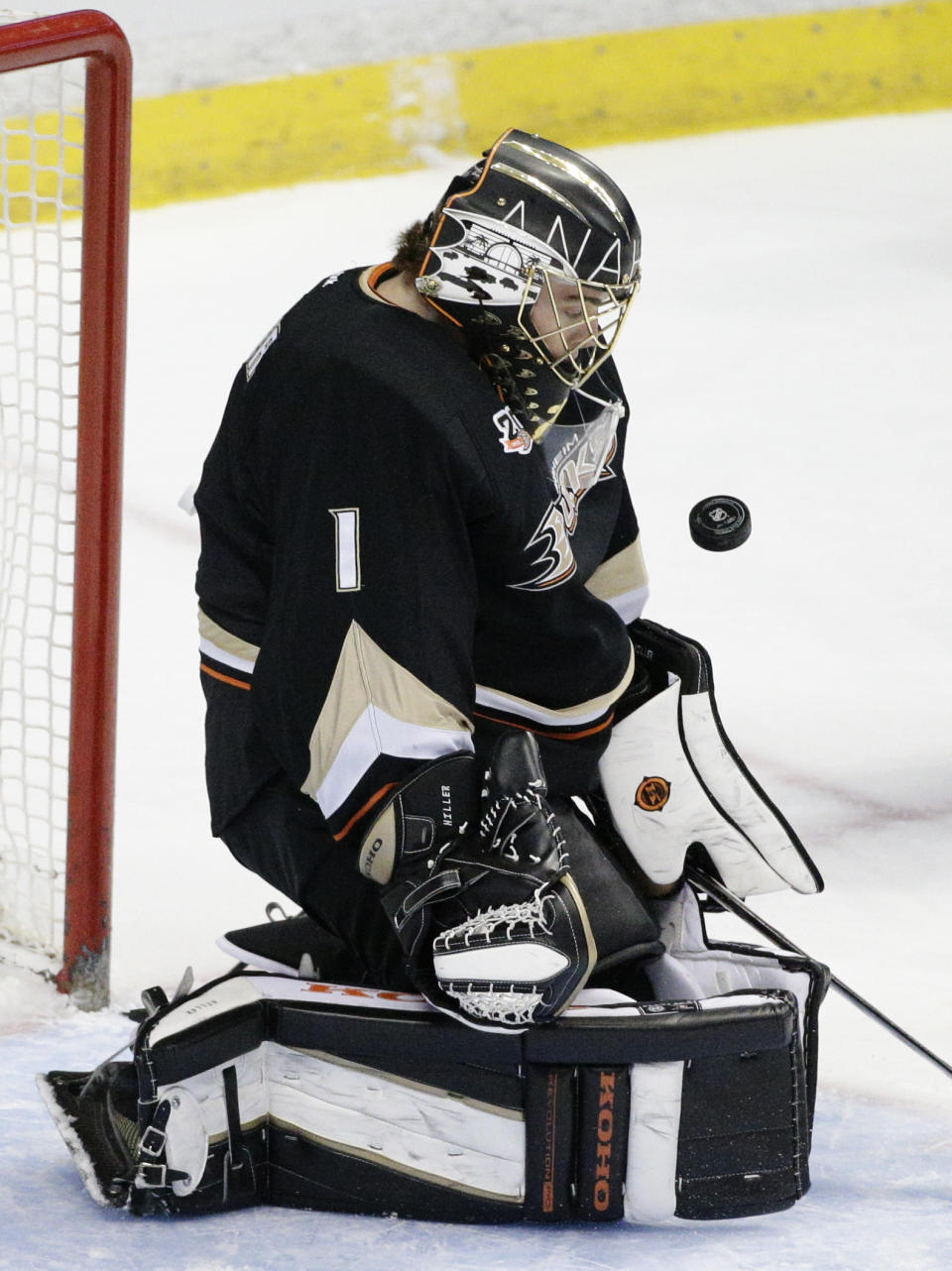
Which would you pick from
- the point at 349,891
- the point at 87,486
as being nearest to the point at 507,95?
the point at 87,486

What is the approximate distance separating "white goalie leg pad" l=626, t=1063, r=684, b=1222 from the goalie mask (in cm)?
59

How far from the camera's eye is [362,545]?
141 cm

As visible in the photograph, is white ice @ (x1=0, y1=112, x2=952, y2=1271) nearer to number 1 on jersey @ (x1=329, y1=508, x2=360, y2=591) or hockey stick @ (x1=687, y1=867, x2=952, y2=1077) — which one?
hockey stick @ (x1=687, y1=867, x2=952, y2=1077)

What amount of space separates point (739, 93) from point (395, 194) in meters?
1.14

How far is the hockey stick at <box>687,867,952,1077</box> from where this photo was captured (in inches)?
68.1

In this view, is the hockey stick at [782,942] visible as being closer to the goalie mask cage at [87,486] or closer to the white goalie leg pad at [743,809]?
the white goalie leg pad at [743,809]

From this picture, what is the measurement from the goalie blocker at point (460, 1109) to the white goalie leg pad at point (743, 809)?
32cm

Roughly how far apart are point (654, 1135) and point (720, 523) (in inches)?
27.9

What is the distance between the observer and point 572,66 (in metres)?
5.16

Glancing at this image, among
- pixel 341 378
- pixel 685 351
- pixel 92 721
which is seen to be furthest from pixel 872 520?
pixel 341 378

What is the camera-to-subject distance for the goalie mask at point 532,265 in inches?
58.9

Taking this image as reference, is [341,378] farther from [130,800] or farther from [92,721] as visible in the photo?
[130,800]

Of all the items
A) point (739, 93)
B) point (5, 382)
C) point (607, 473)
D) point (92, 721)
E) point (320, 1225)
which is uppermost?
point (739, 93)

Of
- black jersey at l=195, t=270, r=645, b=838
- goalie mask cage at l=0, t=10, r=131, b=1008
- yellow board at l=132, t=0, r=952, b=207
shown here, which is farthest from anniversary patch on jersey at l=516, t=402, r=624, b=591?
yellow board at l=132, t=0, r=952, b=207
